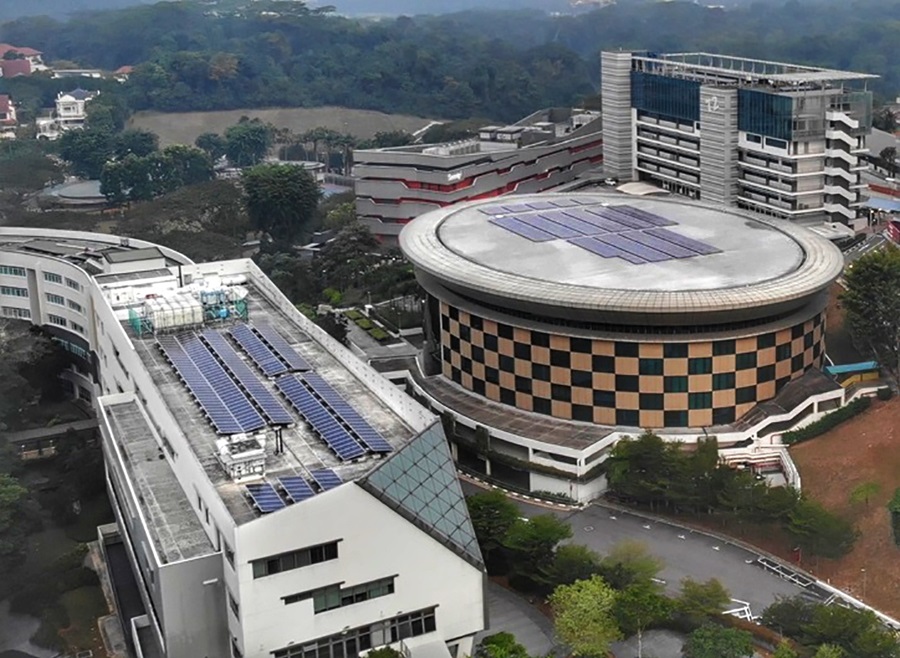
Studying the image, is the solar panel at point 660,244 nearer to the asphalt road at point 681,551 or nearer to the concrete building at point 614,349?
the concrete building at point 614,349

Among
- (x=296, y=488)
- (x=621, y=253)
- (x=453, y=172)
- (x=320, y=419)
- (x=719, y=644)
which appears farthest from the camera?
(x=453, y=172)

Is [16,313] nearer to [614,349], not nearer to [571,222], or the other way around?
[571,222]

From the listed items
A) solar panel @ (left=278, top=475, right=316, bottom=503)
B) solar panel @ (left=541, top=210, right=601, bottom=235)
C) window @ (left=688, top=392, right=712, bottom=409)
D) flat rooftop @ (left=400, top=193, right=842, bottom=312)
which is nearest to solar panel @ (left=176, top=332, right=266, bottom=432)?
solar panel @ (left=278, top=475, right=316, bottom=503)

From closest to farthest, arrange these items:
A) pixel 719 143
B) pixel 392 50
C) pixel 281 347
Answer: pixel 281 347 < pixel 719 143 < pixel 392 50

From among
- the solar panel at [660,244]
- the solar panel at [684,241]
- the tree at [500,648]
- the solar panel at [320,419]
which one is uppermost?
the solar panel at [320,419]

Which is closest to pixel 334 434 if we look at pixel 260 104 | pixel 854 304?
pixel 854 304

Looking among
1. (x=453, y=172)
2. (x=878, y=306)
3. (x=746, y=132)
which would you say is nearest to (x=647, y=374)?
(x=878, y=306)

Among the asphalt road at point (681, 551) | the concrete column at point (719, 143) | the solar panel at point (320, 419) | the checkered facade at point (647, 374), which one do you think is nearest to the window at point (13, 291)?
the solar panel at point (320, 419)
